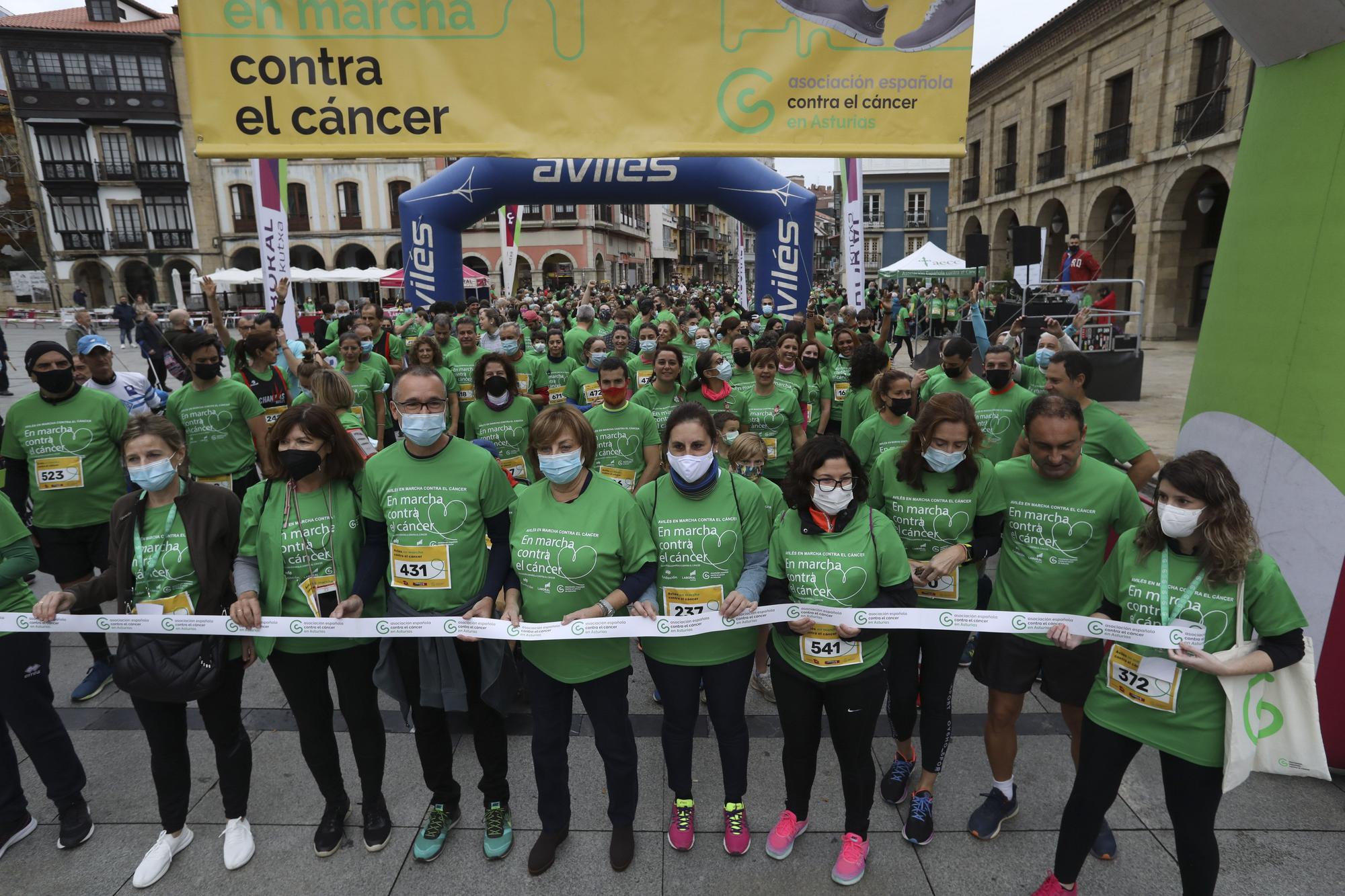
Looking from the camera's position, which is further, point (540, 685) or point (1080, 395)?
point (1080, 395)

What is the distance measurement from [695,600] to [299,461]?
1.70 m

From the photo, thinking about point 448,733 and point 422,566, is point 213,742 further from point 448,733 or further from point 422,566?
point 422,566

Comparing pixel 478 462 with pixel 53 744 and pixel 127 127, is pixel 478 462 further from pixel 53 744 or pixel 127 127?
pixel 127 127

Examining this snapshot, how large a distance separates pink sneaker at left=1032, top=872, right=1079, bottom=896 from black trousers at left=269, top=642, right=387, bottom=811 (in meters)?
2.80

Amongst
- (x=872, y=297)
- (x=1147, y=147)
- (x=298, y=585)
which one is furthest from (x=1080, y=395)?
(x=872, y=297)

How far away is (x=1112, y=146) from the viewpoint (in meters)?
23.4

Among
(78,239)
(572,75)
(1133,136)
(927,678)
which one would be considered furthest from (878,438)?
(78,239)

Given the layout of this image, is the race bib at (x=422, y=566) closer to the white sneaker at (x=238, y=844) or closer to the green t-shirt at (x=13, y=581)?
the white sneaker at (x=238, y=844)

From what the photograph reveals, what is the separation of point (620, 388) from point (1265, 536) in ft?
11.9

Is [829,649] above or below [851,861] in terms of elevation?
above

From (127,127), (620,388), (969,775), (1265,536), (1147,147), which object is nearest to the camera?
(1265,536)

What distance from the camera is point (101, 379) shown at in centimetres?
545

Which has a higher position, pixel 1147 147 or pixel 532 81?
pixel 1147 147

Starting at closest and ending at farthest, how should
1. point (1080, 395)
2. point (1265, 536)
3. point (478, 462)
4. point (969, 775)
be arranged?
point (478, 462)
point (1265, 536)
point (969, 775)
point (1080, 395)
